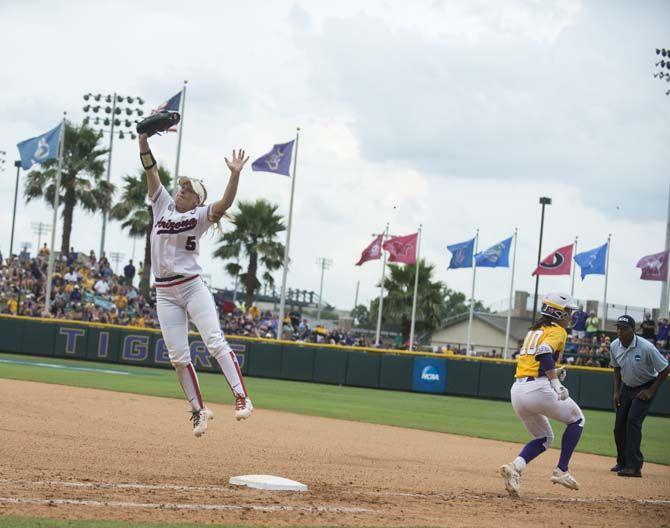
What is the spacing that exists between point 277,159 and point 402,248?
863 cm

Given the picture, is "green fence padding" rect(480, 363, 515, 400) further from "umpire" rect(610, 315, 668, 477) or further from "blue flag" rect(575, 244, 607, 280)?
"umpire" rect(610, 315, 668, 477)

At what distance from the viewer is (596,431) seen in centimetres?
2094

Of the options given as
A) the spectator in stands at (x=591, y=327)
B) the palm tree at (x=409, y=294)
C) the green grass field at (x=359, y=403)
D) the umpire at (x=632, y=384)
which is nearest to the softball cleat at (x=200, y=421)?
the umpire at (x=632, y=384)

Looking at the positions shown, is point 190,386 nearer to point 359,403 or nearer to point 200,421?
point 200,421

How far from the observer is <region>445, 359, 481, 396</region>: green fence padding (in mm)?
31734

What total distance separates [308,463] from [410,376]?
2181 centimetres

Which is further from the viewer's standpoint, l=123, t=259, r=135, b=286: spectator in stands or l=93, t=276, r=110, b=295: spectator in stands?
l=123, t=259, r=135, b=286: spectator in stands

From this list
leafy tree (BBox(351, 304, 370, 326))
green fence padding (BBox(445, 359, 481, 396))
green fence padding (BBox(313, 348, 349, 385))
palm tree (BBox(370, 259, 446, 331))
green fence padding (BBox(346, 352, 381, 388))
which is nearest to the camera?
green fence padding (BBox(445, 359, 481, 396))

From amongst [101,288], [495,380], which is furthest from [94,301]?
[495,380]

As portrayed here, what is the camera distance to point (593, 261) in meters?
41.2

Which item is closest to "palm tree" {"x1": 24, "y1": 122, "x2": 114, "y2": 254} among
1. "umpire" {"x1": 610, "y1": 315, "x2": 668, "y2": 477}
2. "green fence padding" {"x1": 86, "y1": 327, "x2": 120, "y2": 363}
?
"green fence padding" {"x1": 86, "y1": 327, "x2": 120, "y2": 363}

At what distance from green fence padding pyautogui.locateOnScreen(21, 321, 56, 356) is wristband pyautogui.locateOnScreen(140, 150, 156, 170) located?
2672 cm

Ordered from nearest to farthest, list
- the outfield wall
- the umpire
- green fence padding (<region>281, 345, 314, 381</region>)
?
the umpire, the outfield wall, green fence padding (<region>281, 345, 314, 381</region>)

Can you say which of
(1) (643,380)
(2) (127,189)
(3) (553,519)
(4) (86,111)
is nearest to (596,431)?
(1) (643,380)
